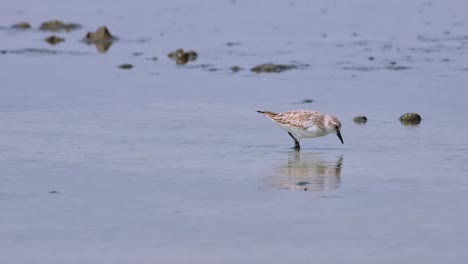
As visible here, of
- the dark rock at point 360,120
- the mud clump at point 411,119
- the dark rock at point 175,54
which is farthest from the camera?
the dark rock at point 175,54

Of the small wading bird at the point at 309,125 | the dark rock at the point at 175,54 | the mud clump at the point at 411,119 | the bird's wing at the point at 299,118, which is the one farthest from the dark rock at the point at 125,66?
the small wading bird at the point at 309,125

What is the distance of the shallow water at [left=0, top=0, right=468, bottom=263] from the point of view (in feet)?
36.6

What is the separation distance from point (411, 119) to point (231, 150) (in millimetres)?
3551

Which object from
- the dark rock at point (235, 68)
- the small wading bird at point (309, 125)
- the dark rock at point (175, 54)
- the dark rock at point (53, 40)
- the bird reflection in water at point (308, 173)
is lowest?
the bird reflection in water at point (308, 173)

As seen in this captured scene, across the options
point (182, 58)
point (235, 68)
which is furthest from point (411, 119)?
point (182, 58)

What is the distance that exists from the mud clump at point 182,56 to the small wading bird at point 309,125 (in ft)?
30.0

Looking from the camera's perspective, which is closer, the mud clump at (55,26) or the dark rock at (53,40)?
the dark rock at (53,40)

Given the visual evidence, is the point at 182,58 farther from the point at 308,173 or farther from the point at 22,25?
the point at 308,173

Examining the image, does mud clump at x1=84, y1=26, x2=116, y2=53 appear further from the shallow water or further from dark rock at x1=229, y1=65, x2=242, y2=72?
dark rock at x1=229, y1=65, x2=242, y2=72

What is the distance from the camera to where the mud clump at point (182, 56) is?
25750mm

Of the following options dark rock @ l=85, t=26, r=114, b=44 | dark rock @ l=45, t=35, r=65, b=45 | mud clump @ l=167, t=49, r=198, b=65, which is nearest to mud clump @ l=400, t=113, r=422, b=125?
mud clump @ l=167, t=49, r=198, b=65

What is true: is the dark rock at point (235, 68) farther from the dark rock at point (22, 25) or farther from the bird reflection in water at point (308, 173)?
the dark rock at point (22, 25)

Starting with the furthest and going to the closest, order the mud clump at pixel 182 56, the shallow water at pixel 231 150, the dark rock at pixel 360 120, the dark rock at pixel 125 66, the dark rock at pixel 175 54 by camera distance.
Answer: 1. the dark rock at pixel 175 54
2. the mud clump at pixel 182 56
3. the dark rock at pixel 125 66
4. the dark rock at pixel 360 120
5. the shallow water at pixel 231 150

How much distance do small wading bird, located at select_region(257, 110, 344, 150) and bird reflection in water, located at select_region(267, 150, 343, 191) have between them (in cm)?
36
